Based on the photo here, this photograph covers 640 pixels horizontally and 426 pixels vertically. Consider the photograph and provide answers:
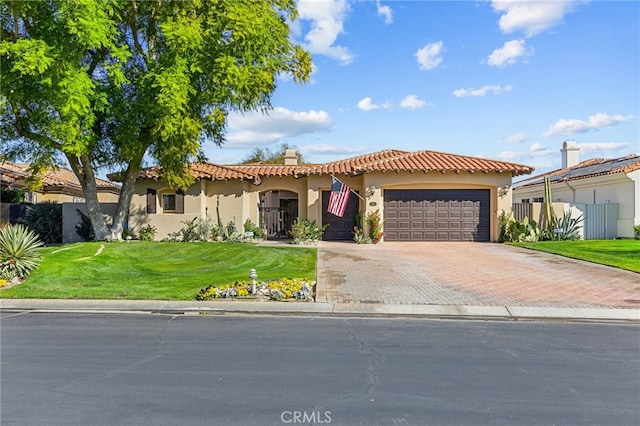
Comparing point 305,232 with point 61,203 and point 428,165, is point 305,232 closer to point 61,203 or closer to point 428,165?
point 428,165

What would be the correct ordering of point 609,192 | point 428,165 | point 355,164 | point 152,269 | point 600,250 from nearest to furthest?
point 152,269 < point 600,250 < point 428,165 < point 355,164 < point 609,192

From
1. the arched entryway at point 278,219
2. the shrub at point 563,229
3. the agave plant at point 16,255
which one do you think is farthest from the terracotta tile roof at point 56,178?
the shrub at point 563,229

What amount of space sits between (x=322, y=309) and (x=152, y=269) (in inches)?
289

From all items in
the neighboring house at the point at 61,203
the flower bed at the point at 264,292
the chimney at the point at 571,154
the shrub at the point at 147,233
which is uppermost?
the chimney at the point at 571,154

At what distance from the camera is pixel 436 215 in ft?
73.8

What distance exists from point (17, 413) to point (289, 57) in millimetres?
15842

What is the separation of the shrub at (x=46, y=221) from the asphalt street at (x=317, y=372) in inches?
629

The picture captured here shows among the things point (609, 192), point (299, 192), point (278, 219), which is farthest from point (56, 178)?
point (609, 192)

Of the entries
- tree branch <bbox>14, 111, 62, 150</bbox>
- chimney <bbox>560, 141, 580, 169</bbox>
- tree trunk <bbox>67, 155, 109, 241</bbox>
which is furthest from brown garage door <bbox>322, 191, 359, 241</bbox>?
chimney <bbox>560, 141, 580, 169</bbox>

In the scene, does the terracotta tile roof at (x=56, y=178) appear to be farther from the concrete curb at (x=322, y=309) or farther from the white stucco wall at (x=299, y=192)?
the concrete curb at (x=322, y=309)

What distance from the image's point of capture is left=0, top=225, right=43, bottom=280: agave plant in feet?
40.8

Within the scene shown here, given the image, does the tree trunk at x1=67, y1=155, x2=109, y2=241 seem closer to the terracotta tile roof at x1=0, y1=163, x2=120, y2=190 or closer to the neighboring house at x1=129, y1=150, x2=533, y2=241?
the neighboring house at x1=129, y1=150, x2=533, y2=241

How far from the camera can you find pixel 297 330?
26.2 ft

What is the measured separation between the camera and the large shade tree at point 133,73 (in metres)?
14.3
